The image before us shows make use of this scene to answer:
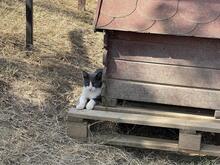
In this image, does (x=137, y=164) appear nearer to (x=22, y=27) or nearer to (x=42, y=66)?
(x=42, y=66)

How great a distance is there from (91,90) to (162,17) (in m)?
1.12

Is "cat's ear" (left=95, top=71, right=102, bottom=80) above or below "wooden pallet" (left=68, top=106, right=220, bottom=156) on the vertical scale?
above

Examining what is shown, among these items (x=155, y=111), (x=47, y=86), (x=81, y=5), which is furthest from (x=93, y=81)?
(x=81, y=5)

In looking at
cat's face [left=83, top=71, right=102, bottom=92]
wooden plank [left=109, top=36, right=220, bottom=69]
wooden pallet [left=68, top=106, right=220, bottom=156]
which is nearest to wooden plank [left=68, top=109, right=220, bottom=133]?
wooden pallet [left=68, top=106, right=220, bottom=156]

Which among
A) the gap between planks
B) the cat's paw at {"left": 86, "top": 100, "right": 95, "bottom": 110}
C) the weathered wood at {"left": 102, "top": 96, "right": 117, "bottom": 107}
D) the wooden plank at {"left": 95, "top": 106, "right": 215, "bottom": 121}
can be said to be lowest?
the gap between planks

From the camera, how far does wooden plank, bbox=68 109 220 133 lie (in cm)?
426

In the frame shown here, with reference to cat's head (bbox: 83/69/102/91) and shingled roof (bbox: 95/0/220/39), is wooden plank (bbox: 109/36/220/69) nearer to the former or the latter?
shingled roof (bbox: 95/0/220/39)

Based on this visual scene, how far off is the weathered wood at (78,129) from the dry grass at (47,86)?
7 centimetres

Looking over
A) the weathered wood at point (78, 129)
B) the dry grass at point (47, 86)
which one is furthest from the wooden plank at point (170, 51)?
the dry grass at point (47, 86)

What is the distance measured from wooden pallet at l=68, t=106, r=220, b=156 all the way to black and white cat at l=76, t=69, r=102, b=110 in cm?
11

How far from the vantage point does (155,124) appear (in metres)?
4.30

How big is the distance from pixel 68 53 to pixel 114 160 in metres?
2.37

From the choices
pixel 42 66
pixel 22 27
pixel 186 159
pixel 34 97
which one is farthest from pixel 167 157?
pixel 22 27

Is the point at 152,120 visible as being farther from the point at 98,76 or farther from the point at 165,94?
the point at 98,76
